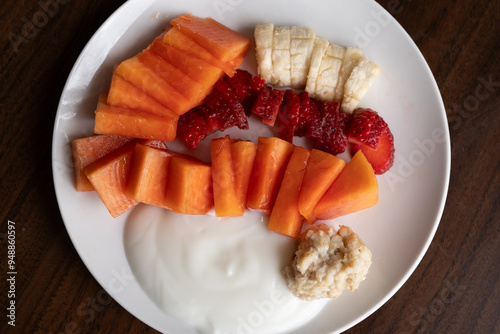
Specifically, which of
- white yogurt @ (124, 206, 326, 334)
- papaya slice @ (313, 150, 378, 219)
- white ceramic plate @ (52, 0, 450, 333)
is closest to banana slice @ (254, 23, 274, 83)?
white ceramic plate @ (52, 0, 450, 333)

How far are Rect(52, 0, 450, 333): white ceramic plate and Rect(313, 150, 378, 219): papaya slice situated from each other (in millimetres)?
203

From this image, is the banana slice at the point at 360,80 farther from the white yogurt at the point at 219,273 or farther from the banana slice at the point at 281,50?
the white yogurt at the point at 219,273

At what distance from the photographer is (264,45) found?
199 cm

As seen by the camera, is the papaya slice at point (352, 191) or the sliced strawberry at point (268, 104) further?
the sliced strawberry at point (268, 104)

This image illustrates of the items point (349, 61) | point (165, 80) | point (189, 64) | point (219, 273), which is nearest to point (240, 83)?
point (189, 64)

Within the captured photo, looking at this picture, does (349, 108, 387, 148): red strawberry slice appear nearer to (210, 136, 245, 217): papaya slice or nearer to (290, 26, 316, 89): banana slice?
(290, 26, 316, 89): banana slice

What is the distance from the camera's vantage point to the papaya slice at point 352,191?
1885 mm

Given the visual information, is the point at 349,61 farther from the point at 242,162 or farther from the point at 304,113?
the point at 242,162

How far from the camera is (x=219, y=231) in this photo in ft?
6.45

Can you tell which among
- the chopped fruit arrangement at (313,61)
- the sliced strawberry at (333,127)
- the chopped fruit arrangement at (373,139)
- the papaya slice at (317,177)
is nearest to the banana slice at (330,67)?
the chopped fruit arrangement at (313,61)

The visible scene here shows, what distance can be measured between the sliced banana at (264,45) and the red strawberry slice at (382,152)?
67cm

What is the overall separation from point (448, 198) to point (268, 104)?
1254mm

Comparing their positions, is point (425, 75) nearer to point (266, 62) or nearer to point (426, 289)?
point (266, 62)

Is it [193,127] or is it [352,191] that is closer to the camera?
[352,191]
